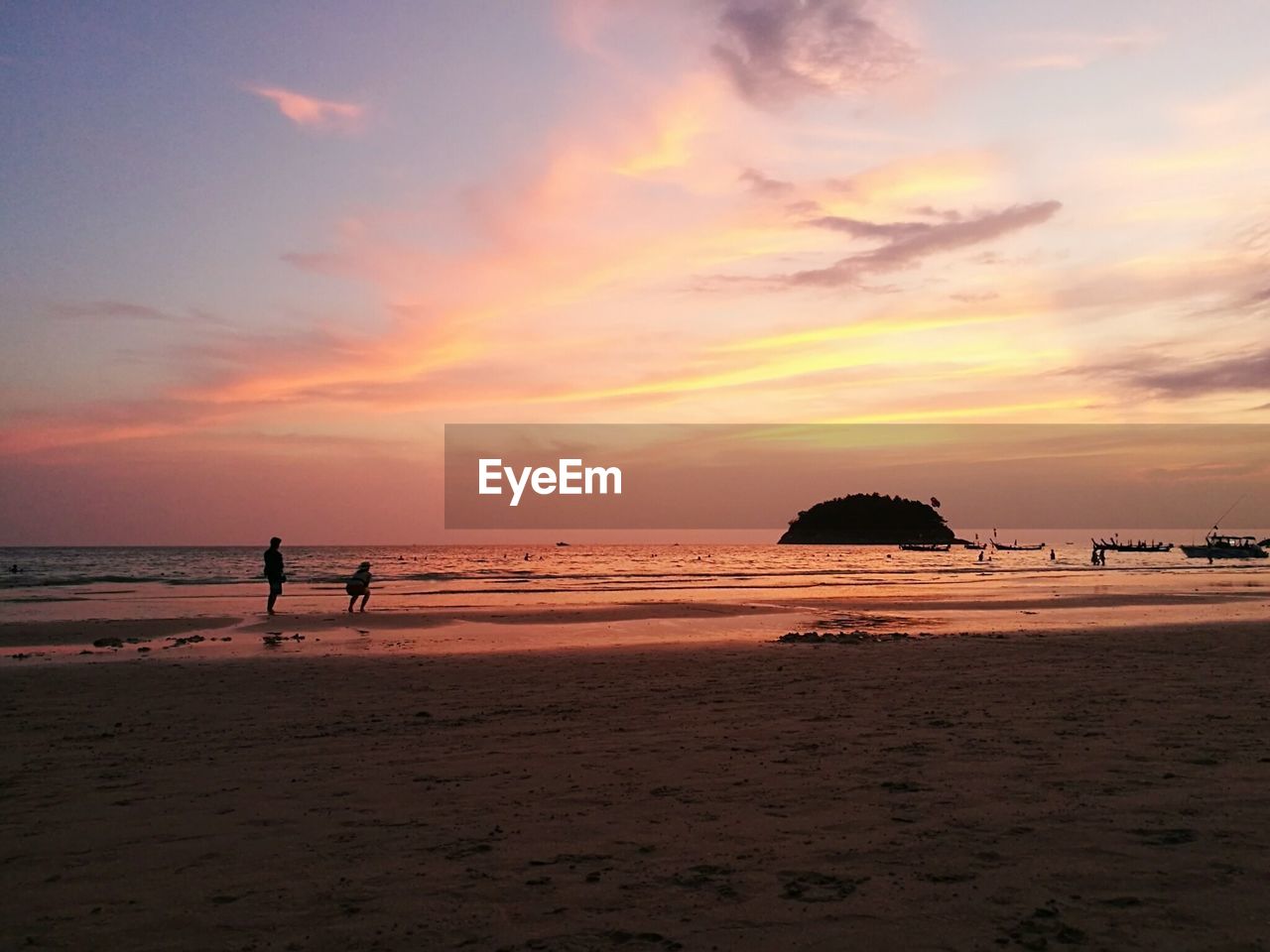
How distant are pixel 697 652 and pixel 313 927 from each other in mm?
14320

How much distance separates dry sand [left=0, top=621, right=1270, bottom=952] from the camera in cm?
551

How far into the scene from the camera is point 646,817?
7477 millimetres

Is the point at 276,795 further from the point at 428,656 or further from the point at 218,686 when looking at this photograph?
the point at 428,656

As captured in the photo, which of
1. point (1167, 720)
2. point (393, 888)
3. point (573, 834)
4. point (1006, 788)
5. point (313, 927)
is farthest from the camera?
point (1167, 720)

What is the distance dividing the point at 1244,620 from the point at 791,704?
20223 mm

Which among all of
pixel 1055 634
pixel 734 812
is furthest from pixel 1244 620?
pixel 734 812

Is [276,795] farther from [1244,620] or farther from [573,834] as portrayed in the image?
[1244,620]

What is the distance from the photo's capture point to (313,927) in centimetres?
550

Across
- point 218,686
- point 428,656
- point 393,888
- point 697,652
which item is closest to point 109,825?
point 393,888

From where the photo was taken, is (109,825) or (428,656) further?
(428,656)

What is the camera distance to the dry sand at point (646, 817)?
551 centimetres

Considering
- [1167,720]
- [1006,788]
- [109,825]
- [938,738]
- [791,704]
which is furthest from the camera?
[791,704]

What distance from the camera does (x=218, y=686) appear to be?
49.1 feet

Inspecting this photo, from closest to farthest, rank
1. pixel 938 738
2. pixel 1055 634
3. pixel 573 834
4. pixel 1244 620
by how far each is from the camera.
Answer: pixel 573 834, pixel 938 738, pixel 1055 634, pixel 1244 620
